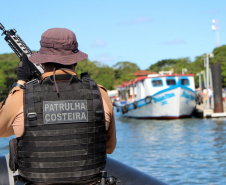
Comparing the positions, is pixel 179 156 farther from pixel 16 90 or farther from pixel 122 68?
pixel 122 68

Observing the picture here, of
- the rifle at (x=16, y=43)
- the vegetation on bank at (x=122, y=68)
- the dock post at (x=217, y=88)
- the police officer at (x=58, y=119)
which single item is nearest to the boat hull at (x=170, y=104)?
the dock post at (x=217, y=88)

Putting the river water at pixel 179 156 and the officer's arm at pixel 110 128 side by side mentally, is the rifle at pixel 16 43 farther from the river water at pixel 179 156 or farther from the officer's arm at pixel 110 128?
the river water at pixel 179 156

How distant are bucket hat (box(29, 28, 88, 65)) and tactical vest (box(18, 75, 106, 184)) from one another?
0.11 m

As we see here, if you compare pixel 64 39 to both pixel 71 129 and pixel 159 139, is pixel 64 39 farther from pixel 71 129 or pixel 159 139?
pixel 159 139

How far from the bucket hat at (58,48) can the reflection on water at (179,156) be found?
581cm

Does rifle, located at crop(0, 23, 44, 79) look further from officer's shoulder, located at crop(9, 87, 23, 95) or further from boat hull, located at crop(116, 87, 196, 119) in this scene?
boat hull, located at crop(116, 87, 196, 119)

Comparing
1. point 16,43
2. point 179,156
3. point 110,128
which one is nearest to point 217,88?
point 179,156

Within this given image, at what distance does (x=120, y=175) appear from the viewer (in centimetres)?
436

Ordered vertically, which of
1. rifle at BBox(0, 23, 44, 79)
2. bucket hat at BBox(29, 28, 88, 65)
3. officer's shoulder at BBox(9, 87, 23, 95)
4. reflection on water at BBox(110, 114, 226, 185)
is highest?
rifle at BBox(0, 23, 44, 79)

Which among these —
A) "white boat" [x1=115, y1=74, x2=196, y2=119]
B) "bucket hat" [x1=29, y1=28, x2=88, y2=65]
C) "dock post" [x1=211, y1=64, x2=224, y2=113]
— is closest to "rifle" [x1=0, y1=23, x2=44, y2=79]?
"bucket hat" [x1=29, y1=28, x2=88, y2=65]

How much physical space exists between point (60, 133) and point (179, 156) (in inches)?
344

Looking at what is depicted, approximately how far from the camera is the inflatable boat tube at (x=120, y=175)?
412 centimetres

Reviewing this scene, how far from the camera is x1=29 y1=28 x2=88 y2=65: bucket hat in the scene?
262cm

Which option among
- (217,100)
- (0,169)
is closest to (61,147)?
(0,169)
